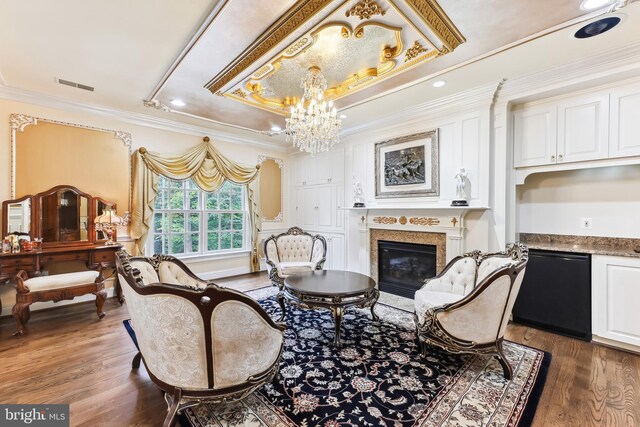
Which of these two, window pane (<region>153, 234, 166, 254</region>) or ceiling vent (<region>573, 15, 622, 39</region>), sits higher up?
ceiling vent (<region>573, 15, 622, 39</region>)

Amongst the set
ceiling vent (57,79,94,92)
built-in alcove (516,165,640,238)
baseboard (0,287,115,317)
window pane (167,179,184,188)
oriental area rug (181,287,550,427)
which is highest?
ceiling vent (57,79,94,92)

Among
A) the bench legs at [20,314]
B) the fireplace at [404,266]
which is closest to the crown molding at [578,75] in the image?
the fireplace at [404,266]

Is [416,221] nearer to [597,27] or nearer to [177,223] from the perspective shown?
[597,27]

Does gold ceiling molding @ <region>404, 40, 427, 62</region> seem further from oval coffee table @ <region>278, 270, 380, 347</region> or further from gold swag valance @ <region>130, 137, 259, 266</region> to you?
gold swag valance @ <region>130, 137, 259, 266</region>

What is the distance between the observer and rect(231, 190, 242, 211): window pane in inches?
222

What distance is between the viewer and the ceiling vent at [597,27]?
212cm

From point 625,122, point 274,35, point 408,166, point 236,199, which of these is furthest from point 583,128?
point 236,199

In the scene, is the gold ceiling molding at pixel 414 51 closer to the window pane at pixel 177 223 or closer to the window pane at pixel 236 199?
the window pane at pixel 236 199

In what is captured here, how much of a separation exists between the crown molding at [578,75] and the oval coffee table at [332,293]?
2.81 m

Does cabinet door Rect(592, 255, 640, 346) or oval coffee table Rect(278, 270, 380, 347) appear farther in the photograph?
oval coffee table Rect(278, 270, 380, 347)

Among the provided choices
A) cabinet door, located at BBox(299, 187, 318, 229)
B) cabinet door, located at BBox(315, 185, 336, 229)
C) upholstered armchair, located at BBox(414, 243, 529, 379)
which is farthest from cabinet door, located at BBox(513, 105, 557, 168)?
cabinet door, located at BBox(299, 187, 318, 229)

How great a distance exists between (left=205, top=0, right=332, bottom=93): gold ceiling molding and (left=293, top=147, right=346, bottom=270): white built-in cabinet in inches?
110

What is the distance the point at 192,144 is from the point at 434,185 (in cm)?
418

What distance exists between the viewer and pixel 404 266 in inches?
172
